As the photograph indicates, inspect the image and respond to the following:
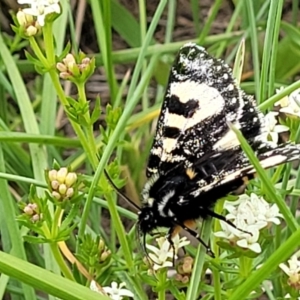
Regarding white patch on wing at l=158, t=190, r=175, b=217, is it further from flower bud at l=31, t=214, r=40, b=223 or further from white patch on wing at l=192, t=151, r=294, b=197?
flower bud at l=31, t=214, r=40, b=223

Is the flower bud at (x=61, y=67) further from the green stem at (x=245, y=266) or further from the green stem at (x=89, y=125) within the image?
the green stem at (x=245, y=266)

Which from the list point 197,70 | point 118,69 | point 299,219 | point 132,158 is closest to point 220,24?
point 118,69

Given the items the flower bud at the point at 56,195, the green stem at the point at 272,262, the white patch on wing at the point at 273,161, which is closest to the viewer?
the green stem at the point at 272,262

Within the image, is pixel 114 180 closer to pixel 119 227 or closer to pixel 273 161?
pixel 119 227

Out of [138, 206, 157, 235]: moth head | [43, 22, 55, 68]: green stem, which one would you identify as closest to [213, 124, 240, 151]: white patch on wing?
[138, 206, 157, 235]: moth head

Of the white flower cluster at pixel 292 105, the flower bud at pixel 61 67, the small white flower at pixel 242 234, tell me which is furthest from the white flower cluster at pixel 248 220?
the flower bud at pixel 61 67

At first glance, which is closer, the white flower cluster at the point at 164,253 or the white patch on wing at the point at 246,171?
the white patch on wing at the point at 246,171

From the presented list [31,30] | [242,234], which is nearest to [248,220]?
[242,234]
